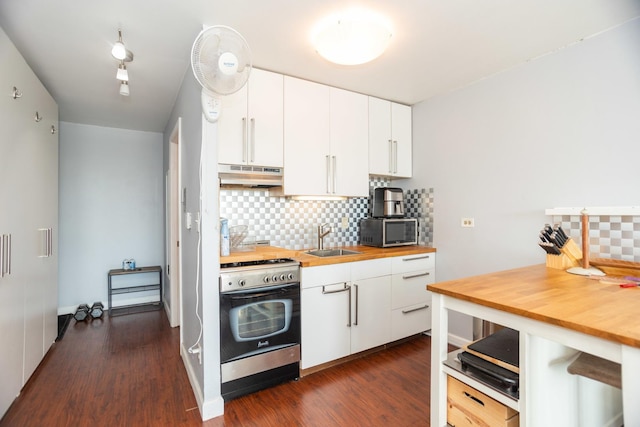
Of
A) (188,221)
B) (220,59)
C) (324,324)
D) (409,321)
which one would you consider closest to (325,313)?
(324,324)

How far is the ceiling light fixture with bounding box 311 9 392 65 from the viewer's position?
69.0 inches

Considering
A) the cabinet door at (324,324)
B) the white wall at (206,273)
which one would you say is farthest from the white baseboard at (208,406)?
the cabinet door at (324,324)

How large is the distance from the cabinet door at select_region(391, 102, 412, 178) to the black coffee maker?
9.5 inches

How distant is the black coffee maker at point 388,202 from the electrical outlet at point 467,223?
1.80 feet

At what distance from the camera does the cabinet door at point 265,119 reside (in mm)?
2324

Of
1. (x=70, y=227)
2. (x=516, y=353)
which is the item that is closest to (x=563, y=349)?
(x=516, y=353)

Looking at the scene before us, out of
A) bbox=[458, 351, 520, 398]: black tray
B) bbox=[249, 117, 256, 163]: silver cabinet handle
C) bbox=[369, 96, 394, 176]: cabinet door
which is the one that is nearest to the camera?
bbox=[458, 351, 520, 398]: black tray

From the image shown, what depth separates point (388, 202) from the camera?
2.99 m

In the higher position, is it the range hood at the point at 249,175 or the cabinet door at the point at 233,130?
the cabinet door at the point at 233,130

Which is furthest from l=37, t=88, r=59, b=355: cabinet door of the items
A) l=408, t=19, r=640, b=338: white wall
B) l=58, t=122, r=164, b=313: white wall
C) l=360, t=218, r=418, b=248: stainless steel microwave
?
l=408, t=19, r=640, b=338: white wall

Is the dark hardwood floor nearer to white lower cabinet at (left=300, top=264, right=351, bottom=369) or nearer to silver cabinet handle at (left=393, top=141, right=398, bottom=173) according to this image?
white lower cabinet at (left=300, top=264, right=351, bottom=369)

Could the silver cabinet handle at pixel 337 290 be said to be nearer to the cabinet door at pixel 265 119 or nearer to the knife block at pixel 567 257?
the cabinet door at pixel 265 119

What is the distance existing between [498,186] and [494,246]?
0.49 metres

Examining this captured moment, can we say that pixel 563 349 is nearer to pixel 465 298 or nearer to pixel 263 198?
pixel 465 298
